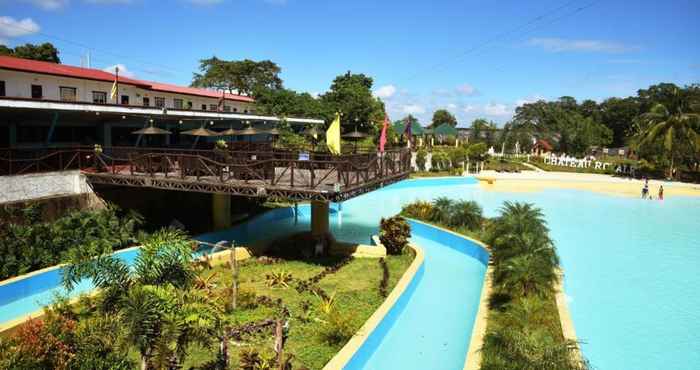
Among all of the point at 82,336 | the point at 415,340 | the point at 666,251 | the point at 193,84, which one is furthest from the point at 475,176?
the point at 193,84

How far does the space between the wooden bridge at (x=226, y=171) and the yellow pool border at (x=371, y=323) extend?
3.06 meters

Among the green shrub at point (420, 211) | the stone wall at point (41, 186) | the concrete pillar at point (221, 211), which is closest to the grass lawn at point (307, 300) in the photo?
the concrete pillar at point (221, 211)

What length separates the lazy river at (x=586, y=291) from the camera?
1038 cm

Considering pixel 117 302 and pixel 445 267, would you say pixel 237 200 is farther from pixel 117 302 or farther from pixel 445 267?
pixel 117 302

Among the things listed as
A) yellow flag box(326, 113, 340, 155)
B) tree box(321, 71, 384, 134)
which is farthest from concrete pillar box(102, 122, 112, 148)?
tree box(321, 71, 384, 134)

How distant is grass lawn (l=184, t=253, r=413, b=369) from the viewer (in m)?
9.56

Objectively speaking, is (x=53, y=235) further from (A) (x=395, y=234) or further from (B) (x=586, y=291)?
(B) (x=586, y=291)

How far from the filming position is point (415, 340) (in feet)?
36.2

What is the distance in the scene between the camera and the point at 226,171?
17.7 meters

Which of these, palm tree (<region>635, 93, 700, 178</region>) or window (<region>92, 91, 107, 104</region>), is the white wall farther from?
palm tree (<region>635, 93, 700, 178</region>)

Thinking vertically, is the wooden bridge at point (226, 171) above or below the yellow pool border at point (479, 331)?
above

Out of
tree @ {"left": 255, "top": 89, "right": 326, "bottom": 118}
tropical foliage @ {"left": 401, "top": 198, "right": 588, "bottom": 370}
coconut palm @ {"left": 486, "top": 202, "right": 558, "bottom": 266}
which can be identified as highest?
tree @ {"left": 255, "top": 89, "right": 326, "bottom": 118}

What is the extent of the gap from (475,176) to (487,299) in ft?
101

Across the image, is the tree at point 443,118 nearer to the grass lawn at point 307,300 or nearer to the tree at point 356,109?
the tree at point 356,109
